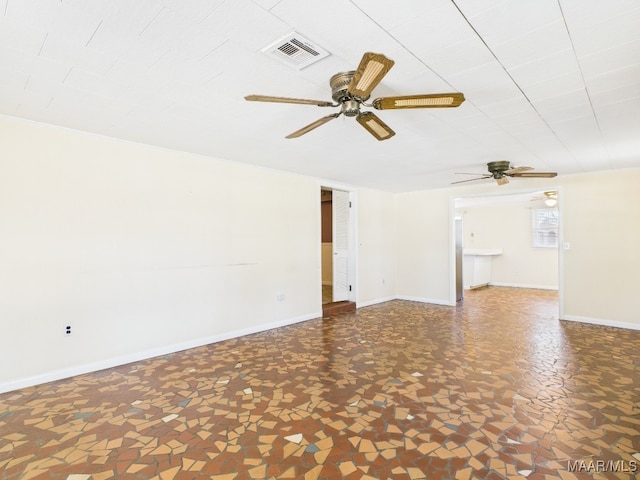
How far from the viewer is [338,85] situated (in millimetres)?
2139

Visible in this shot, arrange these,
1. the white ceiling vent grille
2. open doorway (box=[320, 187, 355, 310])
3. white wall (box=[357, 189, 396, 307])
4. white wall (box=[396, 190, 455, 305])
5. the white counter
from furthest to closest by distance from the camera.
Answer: the white counter
white wall (box=[396, 190, 455, 305])
white wall (box=[357, 189, 396, 307])
open doorway (box=[320, 187, 355, 310])
the white ceiling vent grille

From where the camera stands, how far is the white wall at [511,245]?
8.68m

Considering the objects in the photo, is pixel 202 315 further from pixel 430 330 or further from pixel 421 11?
pixel 421 11

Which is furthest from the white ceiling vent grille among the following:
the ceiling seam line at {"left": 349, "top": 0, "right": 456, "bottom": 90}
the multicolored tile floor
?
the multicolored tile floor

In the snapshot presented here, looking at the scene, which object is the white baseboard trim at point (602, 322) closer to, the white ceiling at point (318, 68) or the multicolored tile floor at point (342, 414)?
the multicolored tile floor at point (342, 414)

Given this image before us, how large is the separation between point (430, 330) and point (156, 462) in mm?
3757

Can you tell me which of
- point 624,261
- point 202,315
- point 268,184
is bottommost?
point 202,315

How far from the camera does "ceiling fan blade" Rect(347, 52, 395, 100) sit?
1.54 m

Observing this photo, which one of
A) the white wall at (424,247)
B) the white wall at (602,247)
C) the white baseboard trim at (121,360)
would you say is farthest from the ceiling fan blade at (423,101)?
the white wall at (424,247)

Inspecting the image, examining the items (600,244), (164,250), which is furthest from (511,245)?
(164,250)

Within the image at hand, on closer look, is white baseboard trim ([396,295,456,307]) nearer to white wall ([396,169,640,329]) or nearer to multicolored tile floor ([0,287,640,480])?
white wall ([396,169,640,329])

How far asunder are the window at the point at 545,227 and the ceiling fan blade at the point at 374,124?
8.20 meters

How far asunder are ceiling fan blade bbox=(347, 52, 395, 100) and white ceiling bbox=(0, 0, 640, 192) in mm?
230

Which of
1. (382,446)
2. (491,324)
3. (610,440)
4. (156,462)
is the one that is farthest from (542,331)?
(156,462)
